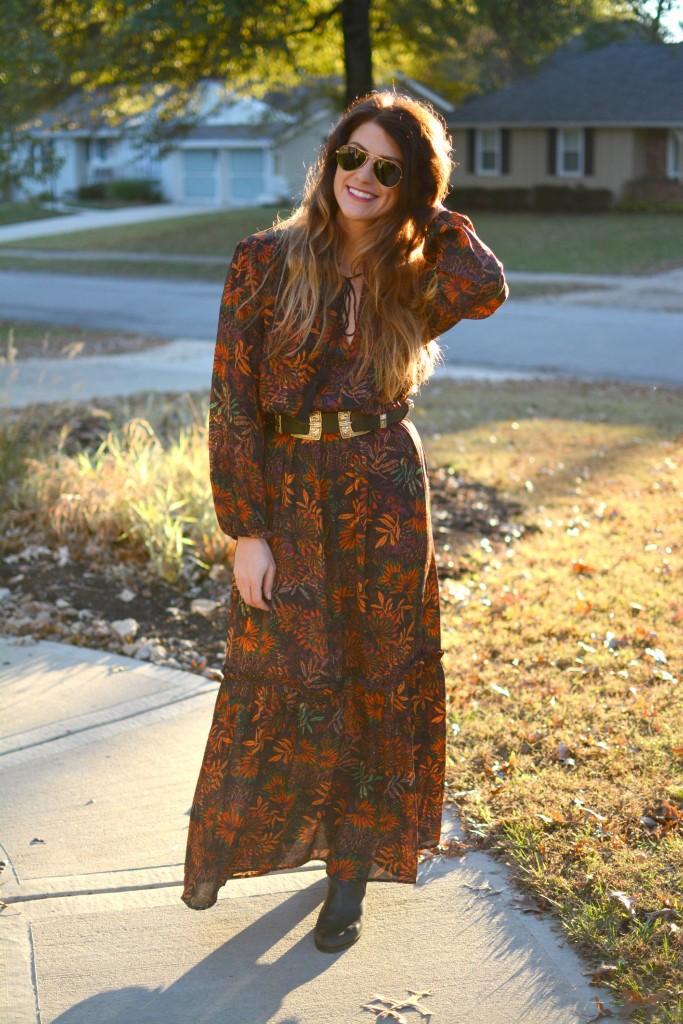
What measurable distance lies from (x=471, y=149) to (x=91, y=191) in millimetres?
20629

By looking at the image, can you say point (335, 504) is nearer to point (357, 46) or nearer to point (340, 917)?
point (340, 917)

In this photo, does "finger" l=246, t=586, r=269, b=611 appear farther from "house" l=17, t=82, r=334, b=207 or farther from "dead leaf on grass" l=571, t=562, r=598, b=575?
"house" l=17, t=82, r=334, b=207

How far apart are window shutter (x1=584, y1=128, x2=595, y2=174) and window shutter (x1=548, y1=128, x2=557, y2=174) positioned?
993 millimetres

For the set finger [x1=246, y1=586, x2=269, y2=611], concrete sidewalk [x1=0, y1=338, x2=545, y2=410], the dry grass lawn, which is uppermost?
finger [x1=246, y1=586, x2=269, y2=611]

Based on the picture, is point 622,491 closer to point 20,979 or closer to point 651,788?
point 651,788

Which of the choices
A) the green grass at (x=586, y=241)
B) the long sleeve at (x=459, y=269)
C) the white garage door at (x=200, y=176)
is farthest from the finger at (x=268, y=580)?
the white garage door at (x=200, y=176)

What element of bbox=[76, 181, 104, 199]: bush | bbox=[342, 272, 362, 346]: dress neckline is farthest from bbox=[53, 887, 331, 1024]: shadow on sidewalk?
bbox=[76, 181, 104, 199]: bush

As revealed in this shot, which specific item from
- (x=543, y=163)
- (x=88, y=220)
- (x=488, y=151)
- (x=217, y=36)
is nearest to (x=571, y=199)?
(x=543, y=163)

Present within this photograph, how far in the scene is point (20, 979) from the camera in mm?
2807

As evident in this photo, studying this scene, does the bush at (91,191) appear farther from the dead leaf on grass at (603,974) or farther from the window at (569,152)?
the dead leaf on grass at (603,974)

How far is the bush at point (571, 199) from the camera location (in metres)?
32.8

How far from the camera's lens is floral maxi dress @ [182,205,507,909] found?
2.79 metres

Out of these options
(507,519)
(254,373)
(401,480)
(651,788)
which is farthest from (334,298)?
(507,519)

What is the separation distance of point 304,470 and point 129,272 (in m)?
24.2
